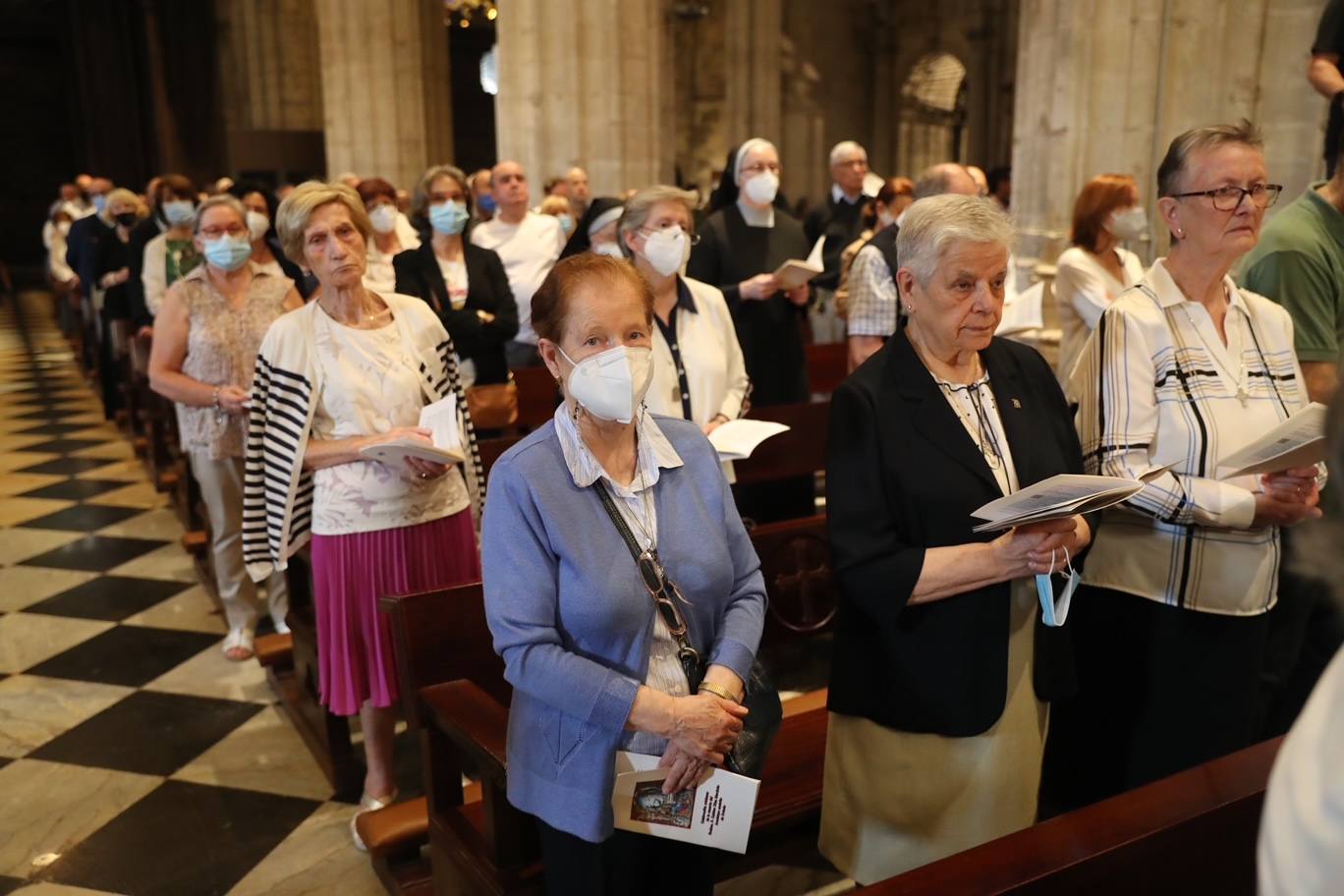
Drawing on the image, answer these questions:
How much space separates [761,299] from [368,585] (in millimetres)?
2184

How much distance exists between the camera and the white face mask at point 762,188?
4664 mm

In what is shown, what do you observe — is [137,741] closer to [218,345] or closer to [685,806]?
[218,345]

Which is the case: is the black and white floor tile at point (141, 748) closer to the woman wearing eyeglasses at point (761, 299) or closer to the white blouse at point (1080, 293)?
the woman wearing eyeglasses at point (761, 299)

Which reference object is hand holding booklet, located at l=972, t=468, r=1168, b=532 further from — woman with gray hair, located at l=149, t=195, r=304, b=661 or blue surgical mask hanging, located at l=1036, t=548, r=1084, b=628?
woman with gray hair, located at l=149, t=195, r=304, b=661

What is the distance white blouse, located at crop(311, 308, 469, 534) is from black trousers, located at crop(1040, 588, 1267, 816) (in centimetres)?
184

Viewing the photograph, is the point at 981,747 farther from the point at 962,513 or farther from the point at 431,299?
the point at 431,299

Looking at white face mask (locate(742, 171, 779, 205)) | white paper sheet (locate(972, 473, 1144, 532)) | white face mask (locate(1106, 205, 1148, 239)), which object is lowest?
white paper sheet (locate(972, 473, 1144, 532))

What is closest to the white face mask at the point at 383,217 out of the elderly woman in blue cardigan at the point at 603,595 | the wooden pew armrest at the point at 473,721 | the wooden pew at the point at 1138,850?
the wooden pew armrest at the point at 473,721

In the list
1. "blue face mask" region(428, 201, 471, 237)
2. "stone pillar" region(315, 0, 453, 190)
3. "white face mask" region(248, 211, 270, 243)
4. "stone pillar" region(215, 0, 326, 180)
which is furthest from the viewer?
"stone pillar" region(215, 0, 326, 180)

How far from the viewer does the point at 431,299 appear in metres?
4.72

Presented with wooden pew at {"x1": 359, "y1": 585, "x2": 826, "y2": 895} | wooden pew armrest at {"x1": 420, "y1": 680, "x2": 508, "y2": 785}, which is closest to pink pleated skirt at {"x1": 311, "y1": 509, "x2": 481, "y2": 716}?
wooden pew at {"x1": 359, "y1": 585, "x2": 826, "y2": 895}

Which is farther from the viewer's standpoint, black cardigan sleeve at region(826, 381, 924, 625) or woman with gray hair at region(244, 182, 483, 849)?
woman with gray hair at region(244, 182, 483, 849)

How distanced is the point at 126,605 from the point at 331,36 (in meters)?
10.4

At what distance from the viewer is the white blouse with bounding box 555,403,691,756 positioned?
1.84 metres
